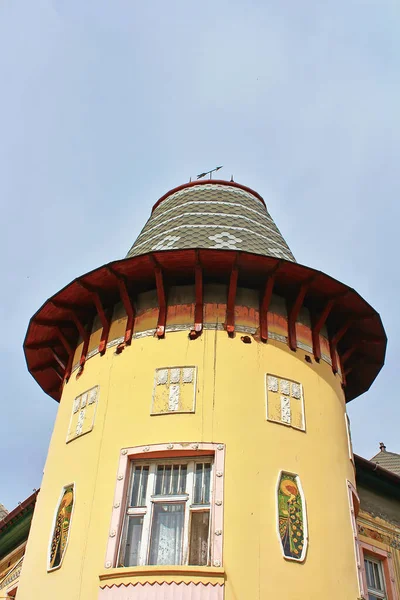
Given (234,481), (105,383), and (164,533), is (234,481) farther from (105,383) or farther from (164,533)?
(105,383)

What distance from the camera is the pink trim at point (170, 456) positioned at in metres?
9.12

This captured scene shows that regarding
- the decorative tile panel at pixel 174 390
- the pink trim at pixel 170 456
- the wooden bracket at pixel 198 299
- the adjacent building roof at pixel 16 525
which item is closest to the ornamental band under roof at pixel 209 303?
the wooden bracket at pixel 198 299

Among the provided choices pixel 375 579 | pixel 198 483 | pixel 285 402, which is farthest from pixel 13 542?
pixel 285 402

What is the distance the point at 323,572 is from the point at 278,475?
144 centimetres

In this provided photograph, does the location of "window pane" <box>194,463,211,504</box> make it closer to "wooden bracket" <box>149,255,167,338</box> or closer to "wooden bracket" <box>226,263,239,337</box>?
"wooden bracket" <box>226,263,239,337</box>

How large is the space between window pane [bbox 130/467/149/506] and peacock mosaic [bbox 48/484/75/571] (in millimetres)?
1075

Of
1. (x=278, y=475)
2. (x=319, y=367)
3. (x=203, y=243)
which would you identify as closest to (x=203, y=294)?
(x=203, y=243)

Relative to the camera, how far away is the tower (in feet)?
30.3

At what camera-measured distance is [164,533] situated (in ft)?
30.9

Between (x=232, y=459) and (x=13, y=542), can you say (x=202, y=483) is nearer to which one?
(x=232, y=459)

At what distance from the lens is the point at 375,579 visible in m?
13.7

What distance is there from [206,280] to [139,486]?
381cm

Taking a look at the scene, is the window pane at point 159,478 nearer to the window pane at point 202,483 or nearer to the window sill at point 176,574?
the window pane at point 202,483

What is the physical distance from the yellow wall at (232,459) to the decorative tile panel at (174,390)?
0.11m
